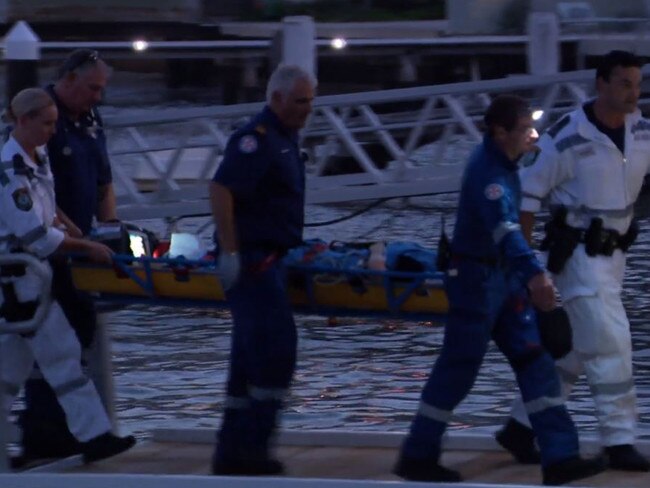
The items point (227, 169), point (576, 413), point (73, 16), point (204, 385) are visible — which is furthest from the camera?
point (73, 16)

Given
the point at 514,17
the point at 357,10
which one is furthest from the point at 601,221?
the point at 357,10

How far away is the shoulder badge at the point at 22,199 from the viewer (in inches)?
235

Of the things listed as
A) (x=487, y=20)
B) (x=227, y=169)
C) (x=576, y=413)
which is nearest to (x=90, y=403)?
(x=227, y=169)

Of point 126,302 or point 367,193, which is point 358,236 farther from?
point 126,302

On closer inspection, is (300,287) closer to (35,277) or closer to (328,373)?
(35,277)

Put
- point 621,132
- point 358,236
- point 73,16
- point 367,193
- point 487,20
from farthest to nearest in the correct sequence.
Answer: point 73,16 < point 487,20 < point 358,236 < point 367,193 < point 621,132

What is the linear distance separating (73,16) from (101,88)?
3963 cm

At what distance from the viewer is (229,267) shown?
570 cm

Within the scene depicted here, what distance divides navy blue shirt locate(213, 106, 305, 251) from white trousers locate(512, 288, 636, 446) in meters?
1.08

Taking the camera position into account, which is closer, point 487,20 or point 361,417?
point 361,417

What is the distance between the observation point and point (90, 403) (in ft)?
20.4

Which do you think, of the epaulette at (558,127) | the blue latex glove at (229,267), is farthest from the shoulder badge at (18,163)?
the epaulette at (558,127)

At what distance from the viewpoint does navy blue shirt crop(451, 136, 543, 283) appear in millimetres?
5582

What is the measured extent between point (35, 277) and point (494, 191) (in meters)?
1.69
